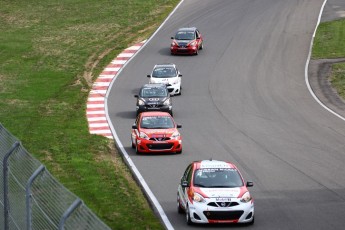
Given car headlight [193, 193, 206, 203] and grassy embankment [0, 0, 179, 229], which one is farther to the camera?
grassy embankment [0, 0, 179, 229]

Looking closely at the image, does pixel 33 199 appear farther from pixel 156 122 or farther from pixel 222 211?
pixel 156 122

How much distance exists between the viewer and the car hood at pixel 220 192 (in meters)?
21.1

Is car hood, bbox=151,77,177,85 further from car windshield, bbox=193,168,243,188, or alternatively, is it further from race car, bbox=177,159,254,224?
race car, bbox=177,159,254,224

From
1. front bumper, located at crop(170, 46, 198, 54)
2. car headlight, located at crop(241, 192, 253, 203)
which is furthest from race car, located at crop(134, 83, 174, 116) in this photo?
car headlight, located at crop(241, 192, 253, 203)

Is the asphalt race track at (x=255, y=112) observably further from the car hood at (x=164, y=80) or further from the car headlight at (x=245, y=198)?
the car hood at (x=164, y=80)

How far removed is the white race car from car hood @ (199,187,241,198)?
2589 cm

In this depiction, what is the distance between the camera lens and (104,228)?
8547 millimetres

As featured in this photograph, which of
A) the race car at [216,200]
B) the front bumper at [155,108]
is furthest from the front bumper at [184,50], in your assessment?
the race car at [216,200]

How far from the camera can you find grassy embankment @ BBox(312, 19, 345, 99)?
165ft

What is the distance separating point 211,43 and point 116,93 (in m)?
15.0

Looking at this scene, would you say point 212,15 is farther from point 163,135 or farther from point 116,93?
point 163,135

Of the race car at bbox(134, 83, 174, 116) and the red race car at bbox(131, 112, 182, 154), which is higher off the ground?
the red race car at bbox(131, 112, 182, 154)

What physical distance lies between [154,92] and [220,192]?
21.3 metres

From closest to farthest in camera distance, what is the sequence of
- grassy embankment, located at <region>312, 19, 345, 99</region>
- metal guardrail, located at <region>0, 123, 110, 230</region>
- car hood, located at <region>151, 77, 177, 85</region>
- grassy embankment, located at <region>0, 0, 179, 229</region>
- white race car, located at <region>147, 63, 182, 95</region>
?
metal guardrail, located at <region>0, 123, 110, 230</region> → grassy embankment, located at <region>0, 0, 179, 229</region> → white race car, located at <region>147, 63, 182, 95</region> → car hood, located at <region>151, 77, 177, 85</region> → grassy embankment, located at <region>312, 19, 345, 99</region>
